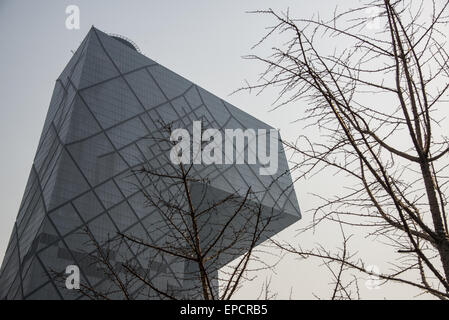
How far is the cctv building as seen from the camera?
24734mm

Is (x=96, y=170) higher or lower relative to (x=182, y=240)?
higher

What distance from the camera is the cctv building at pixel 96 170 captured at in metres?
24.7

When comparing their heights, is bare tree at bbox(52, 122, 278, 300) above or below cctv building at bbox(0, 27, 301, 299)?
below

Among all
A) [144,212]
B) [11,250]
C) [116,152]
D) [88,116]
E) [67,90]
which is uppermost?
[67,90]

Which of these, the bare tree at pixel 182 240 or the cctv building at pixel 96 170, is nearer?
the bare tree at pixel 182 240

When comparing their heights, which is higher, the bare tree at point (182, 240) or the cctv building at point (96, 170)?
the cctv building at point (96, 170)

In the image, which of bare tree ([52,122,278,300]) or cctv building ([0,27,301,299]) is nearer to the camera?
bare tree ([52,122,278,300])

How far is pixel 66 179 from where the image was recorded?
2742 centimetres

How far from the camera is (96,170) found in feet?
96.1

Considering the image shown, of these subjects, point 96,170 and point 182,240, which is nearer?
point 182,240
